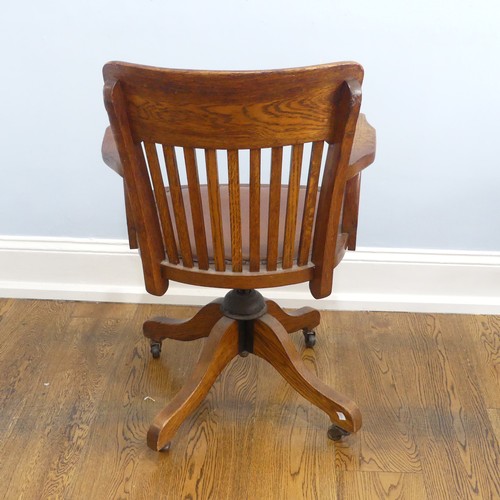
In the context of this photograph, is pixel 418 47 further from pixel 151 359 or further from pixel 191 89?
pixel 151 359

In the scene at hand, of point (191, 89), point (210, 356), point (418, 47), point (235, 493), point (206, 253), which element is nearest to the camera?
point (191, 89)

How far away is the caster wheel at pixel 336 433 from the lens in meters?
1.76

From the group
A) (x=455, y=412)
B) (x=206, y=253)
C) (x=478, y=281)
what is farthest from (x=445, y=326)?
(x=206, y=253)

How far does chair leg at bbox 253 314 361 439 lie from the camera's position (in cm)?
174

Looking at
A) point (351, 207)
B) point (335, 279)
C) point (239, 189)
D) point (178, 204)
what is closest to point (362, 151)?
point (351, 207)

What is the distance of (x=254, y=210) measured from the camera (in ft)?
4.69

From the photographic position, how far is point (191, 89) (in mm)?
1277

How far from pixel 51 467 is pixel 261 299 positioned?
2.10ft

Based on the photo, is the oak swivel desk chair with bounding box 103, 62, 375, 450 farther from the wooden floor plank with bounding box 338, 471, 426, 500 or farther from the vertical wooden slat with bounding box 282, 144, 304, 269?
the wooden floor plank with bounding box 338, 471, 426, 500

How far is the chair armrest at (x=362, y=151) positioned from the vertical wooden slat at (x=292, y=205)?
0.38 feet

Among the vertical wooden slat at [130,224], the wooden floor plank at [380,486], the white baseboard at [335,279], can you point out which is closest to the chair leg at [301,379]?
the wooden floor plank at [380,486]

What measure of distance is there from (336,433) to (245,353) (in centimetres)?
33

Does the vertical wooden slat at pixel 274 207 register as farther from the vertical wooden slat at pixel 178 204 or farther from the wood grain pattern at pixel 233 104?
the vertical wooden slat at pixel 178 204

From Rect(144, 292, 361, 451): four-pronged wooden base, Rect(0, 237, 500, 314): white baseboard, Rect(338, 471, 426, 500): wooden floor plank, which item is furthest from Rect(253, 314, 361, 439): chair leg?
Rect(0, 237, 500, 314): white baseboard
